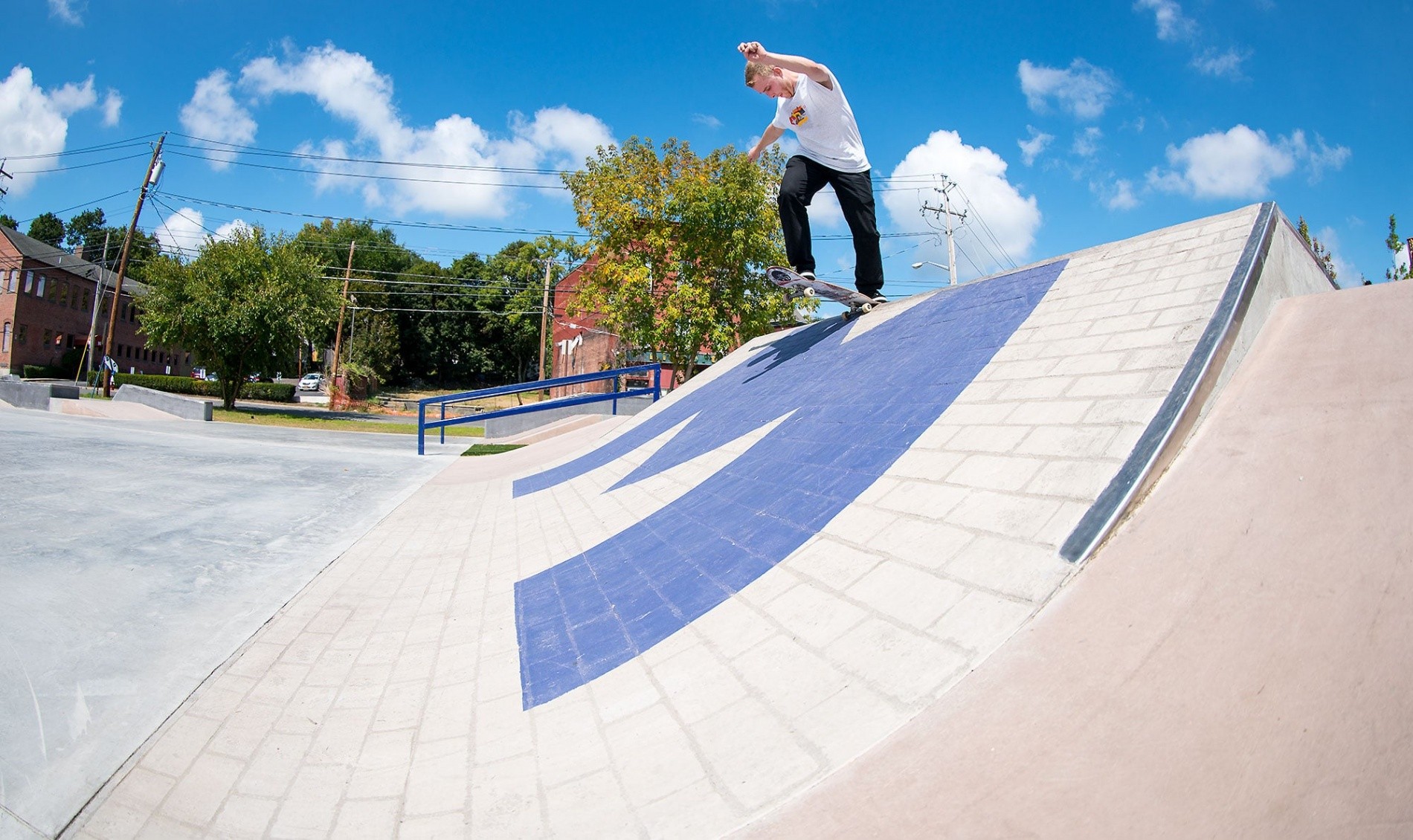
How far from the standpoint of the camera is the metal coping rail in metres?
2.10

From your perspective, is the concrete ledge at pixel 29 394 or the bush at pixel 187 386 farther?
the bush at pixel 187 386

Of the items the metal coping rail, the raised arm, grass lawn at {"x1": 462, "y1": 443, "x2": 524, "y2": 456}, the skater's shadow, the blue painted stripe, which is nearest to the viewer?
the metal coping rail

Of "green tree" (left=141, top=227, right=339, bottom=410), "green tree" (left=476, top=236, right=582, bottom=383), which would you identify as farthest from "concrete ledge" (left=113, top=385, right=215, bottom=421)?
"green tree" (left=476, top=236, right=582, bottom=383)

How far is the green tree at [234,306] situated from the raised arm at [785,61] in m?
27.7

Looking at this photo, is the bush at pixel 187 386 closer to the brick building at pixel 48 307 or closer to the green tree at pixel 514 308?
the brick building at pixel 48 307

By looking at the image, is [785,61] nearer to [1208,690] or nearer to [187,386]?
[1208,690]

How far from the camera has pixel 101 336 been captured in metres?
52.9

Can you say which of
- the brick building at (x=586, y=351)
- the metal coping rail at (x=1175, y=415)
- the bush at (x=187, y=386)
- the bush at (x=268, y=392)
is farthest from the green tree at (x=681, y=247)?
the bush at (x=268, y=392)

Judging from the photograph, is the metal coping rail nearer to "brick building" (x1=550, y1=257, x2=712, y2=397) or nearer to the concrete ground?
the concrete ground

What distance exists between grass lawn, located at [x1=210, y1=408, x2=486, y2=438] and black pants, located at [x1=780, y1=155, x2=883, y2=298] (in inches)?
606

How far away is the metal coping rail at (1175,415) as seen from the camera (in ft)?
6.88

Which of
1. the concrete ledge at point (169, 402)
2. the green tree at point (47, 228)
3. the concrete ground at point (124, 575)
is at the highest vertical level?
the green tree at point (47, 228)

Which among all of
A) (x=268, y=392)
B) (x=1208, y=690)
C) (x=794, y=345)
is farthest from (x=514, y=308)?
(x=1208, y=690)

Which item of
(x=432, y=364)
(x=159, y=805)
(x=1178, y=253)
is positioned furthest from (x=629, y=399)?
(x=432, y=364)
